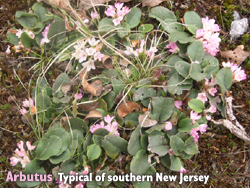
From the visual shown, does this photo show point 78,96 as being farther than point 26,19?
No

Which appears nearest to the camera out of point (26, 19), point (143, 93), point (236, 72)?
point (143, 93)

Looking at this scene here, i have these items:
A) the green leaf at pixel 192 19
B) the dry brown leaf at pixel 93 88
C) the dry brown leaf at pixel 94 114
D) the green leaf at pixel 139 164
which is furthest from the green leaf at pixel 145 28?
the green leaf at pixel 139 164

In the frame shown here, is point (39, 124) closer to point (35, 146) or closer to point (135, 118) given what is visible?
point (35, 146)

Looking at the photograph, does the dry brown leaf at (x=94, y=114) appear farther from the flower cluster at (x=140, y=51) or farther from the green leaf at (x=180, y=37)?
the green leaf at (x=180, y=37)

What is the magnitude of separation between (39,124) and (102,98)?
1.90 feet

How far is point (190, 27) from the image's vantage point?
2479 millimetres

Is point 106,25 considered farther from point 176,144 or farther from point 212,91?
point 176,144

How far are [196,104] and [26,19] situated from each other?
180 centimetres

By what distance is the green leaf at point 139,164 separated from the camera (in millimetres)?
2092

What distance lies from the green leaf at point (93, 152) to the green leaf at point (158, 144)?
1.30 ft

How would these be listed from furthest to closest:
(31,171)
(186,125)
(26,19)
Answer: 1. (26,19)
2. (186,125)
3. (31,171)

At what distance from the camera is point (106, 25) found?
250 cm

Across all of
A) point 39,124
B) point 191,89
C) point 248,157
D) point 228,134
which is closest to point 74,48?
point 39,124

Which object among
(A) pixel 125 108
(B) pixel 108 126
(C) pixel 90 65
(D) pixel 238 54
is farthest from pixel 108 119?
(D) pixel 238 54
